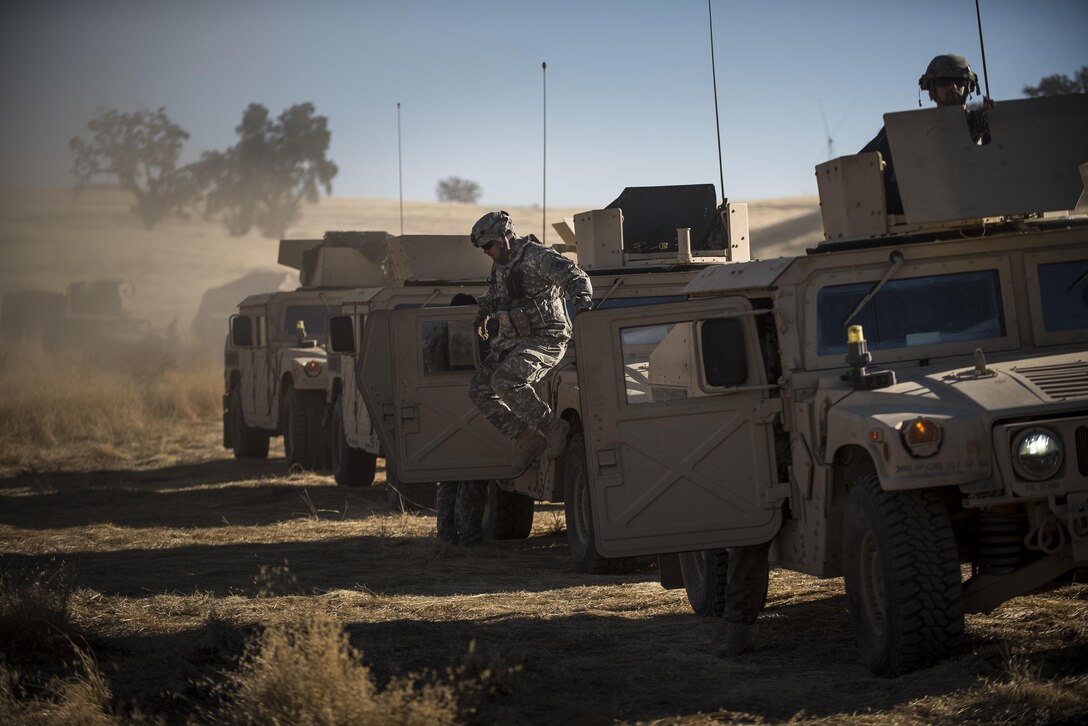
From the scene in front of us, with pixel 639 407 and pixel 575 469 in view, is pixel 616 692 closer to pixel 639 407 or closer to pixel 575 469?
pixel 639 407

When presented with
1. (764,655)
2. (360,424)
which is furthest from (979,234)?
(360,424)

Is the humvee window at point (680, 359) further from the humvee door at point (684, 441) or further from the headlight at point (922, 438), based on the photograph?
the headlight at point (922, 438)

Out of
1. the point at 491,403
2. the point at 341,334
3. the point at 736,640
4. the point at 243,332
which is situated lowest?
the point at 736,640

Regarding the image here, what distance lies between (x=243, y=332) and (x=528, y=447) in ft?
28.8

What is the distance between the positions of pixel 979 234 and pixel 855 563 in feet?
5.74

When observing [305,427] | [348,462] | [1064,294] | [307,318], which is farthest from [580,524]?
[307,318]

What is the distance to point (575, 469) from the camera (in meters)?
8.77

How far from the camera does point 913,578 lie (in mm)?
5383

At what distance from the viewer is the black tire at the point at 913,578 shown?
5387 mm

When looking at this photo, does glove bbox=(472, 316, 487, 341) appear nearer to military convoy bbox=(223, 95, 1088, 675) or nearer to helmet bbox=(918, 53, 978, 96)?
military convoy bbox=(223, 95, 1088, 675)

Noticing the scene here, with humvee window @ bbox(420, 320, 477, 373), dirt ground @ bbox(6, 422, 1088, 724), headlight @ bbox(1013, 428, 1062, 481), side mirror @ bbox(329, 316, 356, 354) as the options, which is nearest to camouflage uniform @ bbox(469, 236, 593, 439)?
humvee window @ bbox(420, 320, 477, 373)

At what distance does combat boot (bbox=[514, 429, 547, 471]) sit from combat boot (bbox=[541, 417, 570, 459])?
7cm

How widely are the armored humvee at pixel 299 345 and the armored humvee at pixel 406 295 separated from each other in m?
1.42

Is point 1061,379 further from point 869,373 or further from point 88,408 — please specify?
point 88,408
